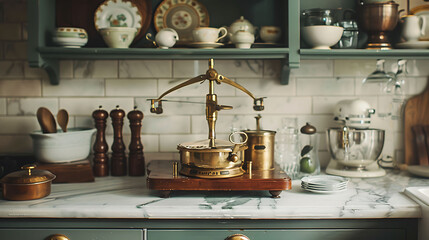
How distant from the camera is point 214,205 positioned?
5.18ft

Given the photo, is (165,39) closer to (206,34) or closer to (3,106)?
(206,34)

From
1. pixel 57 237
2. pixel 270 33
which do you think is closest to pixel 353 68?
pixel 270 33

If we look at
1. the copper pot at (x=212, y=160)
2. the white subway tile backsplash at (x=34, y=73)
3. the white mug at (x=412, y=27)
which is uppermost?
the white mug at (x=412, y=27)

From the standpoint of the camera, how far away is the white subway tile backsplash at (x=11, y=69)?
2254 mm

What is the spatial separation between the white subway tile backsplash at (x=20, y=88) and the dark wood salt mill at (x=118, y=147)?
1.56 ft

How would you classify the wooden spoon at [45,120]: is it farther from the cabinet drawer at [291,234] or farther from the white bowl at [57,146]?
the cabinet drawer at [291,234]

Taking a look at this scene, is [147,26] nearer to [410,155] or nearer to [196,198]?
[196,198]

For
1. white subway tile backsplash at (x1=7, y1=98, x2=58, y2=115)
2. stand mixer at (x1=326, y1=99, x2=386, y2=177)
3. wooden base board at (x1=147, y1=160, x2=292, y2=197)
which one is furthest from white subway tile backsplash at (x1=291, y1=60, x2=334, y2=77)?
white subway tile backsplash at (x1=7, y1=98, x2=58, y2=115)

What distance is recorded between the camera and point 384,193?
174 cm

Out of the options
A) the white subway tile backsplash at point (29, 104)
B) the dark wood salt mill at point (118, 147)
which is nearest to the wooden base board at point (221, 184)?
the dark wood salt mill at point (118, 147)

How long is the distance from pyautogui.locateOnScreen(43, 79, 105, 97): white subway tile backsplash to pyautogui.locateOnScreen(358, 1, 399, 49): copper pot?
54.2 inches

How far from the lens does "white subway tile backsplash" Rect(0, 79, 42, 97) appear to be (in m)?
2.26

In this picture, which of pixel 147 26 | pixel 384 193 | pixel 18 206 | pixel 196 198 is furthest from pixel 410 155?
pixel 18 206

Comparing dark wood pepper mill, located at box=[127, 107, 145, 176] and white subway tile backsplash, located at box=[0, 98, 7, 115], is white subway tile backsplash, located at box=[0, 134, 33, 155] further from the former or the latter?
dark wood pepper mill, located at box=[127, 107, 145, 176]
